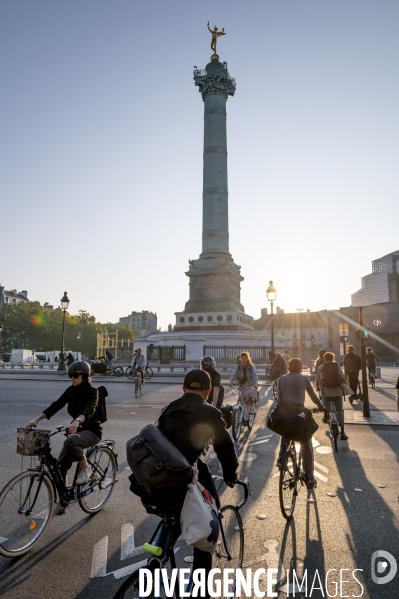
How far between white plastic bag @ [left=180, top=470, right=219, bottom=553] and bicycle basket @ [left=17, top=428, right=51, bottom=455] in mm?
2194

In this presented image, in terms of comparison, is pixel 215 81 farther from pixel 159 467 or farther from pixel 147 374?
pixel 159 467

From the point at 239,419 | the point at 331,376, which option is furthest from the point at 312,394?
the point at 239,419

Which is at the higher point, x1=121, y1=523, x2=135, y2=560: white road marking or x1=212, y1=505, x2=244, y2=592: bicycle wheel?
x1=212, y1=505, x2=244, y2=592: bicycle wheel

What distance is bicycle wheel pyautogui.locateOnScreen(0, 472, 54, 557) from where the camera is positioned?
3.93 m

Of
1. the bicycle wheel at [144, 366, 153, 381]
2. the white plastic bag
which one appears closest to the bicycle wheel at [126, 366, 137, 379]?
the bicycle wheel at [144, 366, 153, 381]

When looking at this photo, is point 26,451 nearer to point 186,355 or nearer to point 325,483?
point 325,483

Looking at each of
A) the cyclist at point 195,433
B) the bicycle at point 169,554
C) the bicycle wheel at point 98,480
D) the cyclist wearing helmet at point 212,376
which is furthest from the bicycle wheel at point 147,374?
the cyclist at point 195,433

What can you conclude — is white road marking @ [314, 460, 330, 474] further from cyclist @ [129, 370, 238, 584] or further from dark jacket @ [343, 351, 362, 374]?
dark jacket @ [343, 351, 362, 374]

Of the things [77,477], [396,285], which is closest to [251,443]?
[77,477]

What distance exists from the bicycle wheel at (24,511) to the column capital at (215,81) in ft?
173

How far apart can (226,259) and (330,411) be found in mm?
36604

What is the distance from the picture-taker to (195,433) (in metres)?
2.88

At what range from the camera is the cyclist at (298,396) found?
5.48 meters

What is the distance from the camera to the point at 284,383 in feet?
19.6
